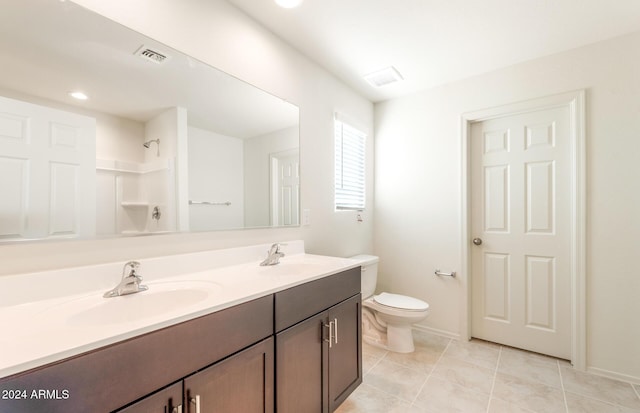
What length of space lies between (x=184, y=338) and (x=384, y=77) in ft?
8.01

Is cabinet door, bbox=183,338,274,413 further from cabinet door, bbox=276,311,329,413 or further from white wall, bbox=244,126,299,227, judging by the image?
white wall, bbox=244,126,299,227

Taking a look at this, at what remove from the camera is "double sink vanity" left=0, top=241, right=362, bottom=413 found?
0.66 meters

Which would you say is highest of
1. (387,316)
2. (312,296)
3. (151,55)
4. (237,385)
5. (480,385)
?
(151,55)

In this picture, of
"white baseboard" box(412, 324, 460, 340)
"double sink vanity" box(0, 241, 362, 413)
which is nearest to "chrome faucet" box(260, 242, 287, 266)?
"double sink vanity" box(0, 241, 362, 413)

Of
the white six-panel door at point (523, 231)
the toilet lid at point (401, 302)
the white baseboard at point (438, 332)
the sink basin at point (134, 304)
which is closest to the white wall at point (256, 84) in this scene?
the sink basin at point (134, 304)

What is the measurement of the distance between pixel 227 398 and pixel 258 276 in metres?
0.51

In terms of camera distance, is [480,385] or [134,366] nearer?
[134,366]

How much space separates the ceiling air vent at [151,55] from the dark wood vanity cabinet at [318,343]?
4.00 ft

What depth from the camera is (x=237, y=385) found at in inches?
39.8

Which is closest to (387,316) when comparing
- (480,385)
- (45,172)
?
(480,385)

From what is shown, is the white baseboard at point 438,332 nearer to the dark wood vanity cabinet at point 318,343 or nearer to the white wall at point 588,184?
the white wall at point 588,184

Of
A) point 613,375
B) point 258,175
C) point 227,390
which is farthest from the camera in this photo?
point 613,375

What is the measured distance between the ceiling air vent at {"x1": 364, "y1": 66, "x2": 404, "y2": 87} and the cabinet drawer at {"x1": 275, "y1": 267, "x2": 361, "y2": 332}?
5.56ft

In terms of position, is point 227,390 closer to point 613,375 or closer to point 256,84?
point 256,84
